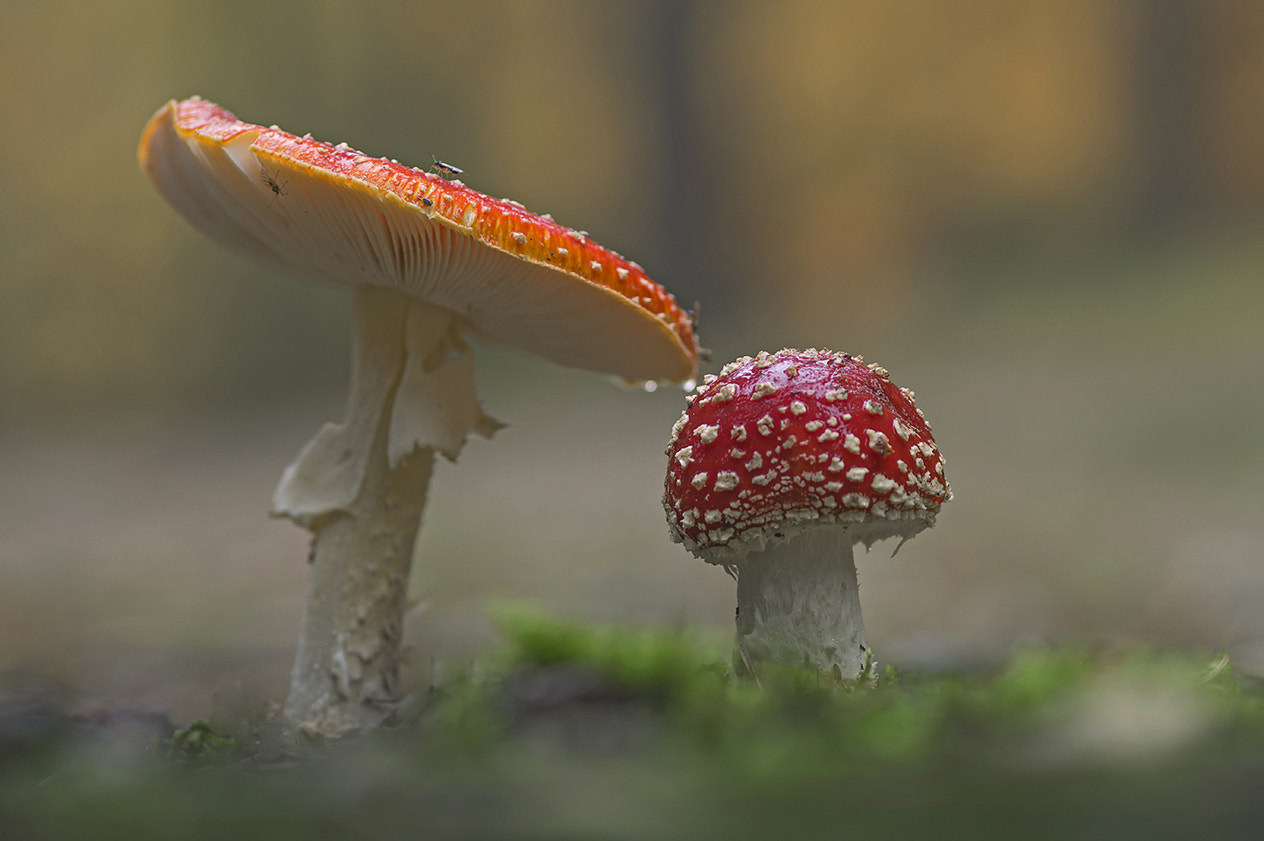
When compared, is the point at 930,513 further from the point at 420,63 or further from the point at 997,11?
the point at 420,63

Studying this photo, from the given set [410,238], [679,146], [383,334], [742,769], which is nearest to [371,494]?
[383,334]

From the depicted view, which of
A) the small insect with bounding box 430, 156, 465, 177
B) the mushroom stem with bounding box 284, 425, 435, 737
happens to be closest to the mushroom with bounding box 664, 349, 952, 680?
the small insect with bounding box 430, 156, 465, 177

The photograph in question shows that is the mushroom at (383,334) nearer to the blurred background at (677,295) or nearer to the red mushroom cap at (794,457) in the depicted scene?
the red mushroom cap at (794,457)

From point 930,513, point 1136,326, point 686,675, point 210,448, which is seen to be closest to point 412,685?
point 686,675

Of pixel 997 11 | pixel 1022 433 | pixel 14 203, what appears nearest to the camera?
pixel 1022 433

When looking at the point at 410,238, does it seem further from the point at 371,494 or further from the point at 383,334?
the point at 371,494

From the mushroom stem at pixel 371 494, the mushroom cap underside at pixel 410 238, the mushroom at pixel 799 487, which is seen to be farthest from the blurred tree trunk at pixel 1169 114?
the mushroom stem at pixel 371 494
